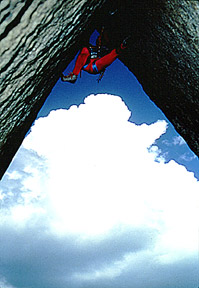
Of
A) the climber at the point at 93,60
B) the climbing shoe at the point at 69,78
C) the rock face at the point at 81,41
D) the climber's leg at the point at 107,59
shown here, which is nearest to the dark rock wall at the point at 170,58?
the rock face at the point at 81,41

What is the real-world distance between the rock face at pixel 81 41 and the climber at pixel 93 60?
33 centimetres

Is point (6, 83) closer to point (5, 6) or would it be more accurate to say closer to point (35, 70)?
point (35, 70)

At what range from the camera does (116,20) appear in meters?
4.25

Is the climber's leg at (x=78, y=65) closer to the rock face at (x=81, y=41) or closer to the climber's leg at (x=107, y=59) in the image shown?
the climber's leg at (x=107, y=59)

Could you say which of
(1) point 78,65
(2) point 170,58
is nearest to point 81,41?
(2) point 170,58

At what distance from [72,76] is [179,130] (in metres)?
2.54

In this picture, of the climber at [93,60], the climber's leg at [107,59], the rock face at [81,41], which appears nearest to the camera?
the rock face at [81,41]

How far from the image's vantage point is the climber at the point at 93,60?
500 cm

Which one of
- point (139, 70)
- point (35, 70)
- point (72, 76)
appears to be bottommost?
point (35, 70)

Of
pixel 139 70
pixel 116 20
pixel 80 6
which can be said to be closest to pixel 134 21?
pixel 116 20

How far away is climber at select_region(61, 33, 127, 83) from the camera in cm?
500

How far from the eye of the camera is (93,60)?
5.17m

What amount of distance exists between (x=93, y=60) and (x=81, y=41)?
62.3 inches

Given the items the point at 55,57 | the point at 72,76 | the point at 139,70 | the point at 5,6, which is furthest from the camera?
the point at 72,76
